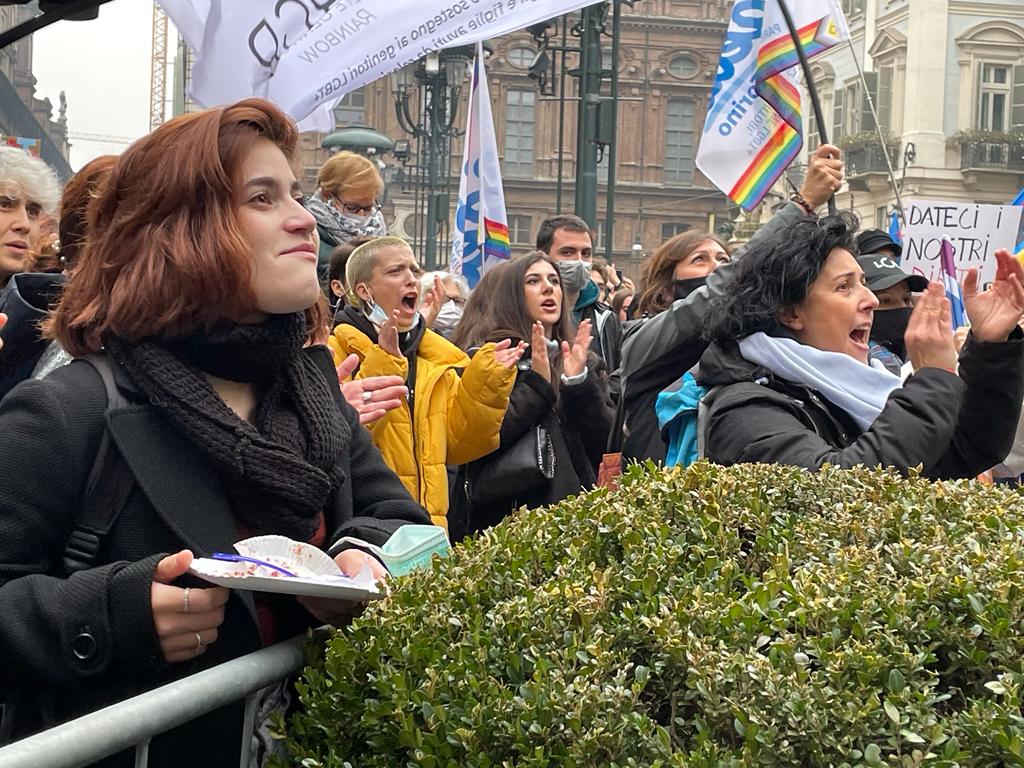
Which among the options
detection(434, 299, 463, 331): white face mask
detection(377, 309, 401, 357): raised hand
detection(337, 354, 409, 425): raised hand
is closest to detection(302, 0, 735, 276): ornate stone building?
detection(434, 299, 463, 331): white face mask

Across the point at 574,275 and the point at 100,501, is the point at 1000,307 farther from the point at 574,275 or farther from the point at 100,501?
the point at 574,275

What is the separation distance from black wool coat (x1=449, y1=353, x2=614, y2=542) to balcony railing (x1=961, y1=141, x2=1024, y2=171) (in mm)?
46012

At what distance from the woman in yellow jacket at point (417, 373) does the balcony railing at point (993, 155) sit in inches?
1835

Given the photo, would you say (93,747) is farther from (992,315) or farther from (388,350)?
(388,350)

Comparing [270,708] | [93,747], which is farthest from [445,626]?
[93,747]

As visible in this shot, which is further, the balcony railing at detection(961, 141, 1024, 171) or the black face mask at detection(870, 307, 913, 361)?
the balcony railing at detection(961, 141, 1024, 171)

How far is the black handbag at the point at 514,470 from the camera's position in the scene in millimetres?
6074

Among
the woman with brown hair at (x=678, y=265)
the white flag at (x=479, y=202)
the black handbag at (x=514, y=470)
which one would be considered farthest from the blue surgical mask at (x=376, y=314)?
the white flag at (x=479, y=202)

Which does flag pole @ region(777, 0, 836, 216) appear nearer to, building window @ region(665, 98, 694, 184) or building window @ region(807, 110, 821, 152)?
building window @ region(807, 110, 821, 152)

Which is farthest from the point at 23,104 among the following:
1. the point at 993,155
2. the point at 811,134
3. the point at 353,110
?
the point at 993,155

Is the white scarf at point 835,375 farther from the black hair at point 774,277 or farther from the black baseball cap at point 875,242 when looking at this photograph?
Result: the black baseball cap at point 875,242

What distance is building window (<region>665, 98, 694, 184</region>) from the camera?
70.0m

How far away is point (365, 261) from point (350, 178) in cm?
115

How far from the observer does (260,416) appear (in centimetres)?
268
